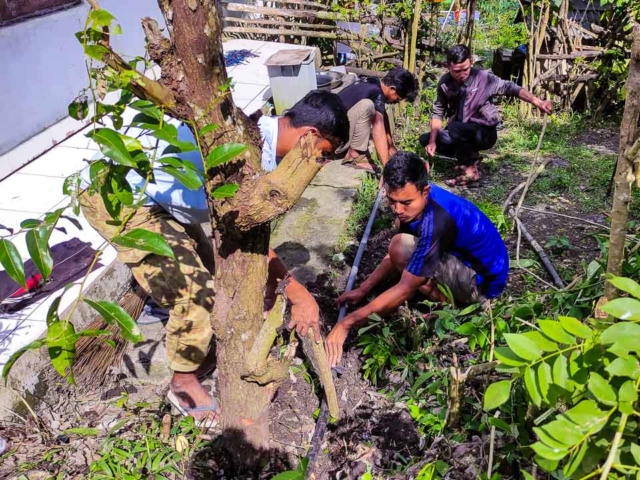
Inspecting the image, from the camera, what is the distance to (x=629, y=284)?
106 centimetres

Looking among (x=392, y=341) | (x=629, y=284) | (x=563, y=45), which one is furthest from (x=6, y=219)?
(x=563, y=45)

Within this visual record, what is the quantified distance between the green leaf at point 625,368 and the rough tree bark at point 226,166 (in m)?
1.03

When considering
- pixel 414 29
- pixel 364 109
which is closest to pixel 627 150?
pixel 364 109

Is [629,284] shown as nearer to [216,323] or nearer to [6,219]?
[216,323]

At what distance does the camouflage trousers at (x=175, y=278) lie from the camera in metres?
2.63

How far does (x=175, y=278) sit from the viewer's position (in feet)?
8.67

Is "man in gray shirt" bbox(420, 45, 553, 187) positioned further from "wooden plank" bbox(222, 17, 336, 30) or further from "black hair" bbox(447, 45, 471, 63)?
Result: "wooden plank" bbox(222, 17, 336, 30)

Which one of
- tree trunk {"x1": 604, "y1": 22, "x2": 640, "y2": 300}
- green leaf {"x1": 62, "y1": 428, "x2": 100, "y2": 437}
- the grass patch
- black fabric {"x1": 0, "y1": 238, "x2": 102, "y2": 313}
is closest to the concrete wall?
black fabric {"x1": 0, "y1": 238, "x2": 102, "y2": 313}

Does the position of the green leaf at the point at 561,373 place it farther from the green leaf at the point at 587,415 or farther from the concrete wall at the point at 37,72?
the concrete wall at the point at 37,72

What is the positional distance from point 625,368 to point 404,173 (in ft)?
6.02

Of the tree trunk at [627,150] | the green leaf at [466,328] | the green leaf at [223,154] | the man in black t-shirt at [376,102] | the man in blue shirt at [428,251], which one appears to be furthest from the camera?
the man in black t-shirt at [376,102]

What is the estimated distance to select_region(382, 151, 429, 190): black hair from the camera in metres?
2.73

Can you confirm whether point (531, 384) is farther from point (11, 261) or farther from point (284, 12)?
point (284, 12)

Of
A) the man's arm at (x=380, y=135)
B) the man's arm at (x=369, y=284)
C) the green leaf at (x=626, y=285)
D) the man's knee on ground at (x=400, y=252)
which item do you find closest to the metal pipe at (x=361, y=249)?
the man's arm at (x=369, y=284)
